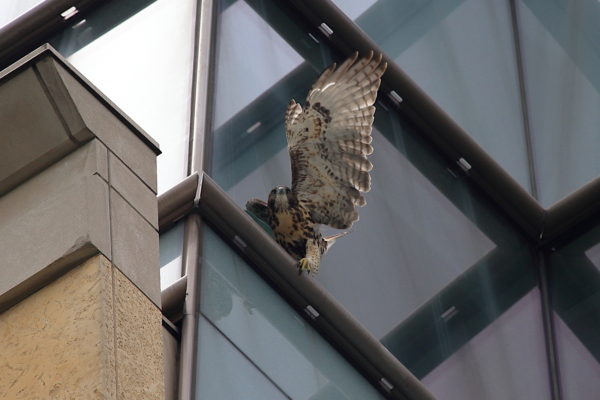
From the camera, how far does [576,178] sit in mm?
11562

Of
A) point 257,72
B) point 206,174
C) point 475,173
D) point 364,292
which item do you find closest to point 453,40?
point 475,173

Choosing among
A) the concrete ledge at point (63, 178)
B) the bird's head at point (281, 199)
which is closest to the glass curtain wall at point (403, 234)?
the bird's head at point (281, 199)

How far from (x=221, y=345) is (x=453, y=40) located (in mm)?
5635

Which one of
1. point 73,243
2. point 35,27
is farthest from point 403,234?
point 73,243

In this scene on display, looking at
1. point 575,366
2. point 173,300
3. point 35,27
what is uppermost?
point 35,27

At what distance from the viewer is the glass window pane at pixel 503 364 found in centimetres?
980

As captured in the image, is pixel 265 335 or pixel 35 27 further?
pixel 35 27

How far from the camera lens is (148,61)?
9992 millimetres

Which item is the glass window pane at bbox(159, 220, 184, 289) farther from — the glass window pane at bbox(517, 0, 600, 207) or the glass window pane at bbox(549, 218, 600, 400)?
the glass window pane at bbox(517, 0, 600, 207)

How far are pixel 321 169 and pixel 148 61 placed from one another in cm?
202

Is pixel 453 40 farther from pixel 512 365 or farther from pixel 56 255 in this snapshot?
pixel 56 255

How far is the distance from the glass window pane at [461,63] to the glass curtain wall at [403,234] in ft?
2.19

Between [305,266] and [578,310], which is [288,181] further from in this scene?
[578,310]

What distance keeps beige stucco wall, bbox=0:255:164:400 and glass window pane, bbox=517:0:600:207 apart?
Result: 7.56 metres
